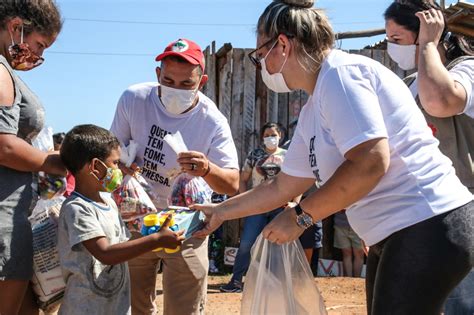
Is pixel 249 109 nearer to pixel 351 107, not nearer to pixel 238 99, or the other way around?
pixel 238 99

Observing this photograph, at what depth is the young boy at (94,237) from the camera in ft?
11.8

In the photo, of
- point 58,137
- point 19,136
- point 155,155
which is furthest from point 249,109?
point 19,136

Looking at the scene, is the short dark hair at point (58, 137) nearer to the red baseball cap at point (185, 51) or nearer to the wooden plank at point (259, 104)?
the wooden plank at point (259, 104)

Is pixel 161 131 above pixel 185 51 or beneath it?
beneath

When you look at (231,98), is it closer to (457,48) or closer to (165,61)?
A: (165,61)

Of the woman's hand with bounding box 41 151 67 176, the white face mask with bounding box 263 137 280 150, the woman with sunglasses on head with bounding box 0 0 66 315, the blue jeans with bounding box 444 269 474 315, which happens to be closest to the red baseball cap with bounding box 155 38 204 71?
the woman with sunglasses on head with bounding box 0 0 66 315

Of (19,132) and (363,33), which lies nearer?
(19,132)

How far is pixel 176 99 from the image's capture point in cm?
446

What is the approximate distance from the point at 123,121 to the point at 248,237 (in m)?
4.71

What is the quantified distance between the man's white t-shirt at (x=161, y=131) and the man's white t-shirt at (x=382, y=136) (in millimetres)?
1679

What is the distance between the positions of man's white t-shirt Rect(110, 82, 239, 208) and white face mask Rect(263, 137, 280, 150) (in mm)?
4409

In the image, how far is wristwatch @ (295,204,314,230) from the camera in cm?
295

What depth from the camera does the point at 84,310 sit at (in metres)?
3.61

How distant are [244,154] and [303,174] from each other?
22.5 ft
